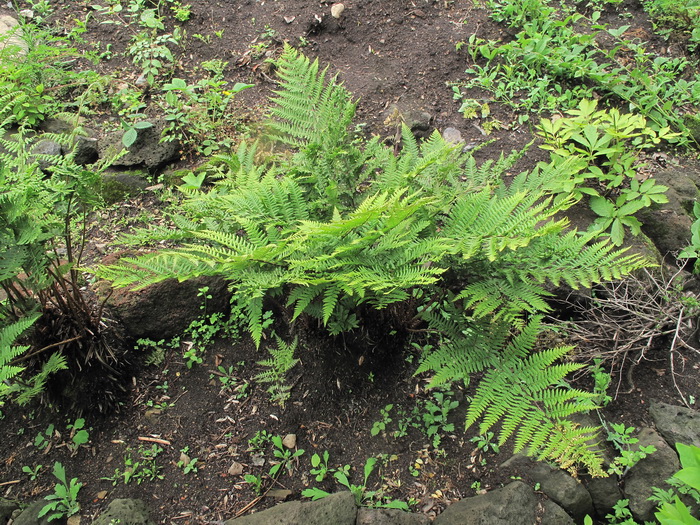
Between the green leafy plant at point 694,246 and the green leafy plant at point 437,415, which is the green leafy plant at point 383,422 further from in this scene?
the green leafy plant at point 694,246

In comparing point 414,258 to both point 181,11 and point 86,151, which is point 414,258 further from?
point 181,11

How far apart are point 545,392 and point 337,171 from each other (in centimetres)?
136

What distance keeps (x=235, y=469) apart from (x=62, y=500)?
776mm

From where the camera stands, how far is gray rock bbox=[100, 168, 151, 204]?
150 inches

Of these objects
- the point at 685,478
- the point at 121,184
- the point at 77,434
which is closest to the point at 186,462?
the point at 77,434

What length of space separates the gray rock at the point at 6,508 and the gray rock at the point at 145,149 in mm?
2477

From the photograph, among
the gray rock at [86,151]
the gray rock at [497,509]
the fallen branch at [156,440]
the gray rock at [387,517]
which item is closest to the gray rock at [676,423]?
the gray rock at [497,509]

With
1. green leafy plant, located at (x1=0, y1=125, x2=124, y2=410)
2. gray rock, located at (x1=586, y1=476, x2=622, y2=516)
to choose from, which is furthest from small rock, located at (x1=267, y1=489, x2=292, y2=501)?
gray rock, located at (x1=586, y1=476, x2=622, y2=516)

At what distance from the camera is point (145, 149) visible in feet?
13.0

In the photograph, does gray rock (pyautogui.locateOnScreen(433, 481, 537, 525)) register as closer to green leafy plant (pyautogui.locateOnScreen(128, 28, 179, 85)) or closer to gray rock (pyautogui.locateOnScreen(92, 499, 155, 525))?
gray rock (pyautogui.locateOnScreen(92, 499, 155, 525))

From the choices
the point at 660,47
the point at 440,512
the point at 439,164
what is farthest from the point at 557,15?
the point at 440,512

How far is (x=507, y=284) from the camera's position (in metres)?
2.14

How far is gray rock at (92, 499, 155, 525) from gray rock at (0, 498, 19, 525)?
451 millimetres

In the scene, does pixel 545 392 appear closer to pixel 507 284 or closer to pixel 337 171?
pixel 507 284
